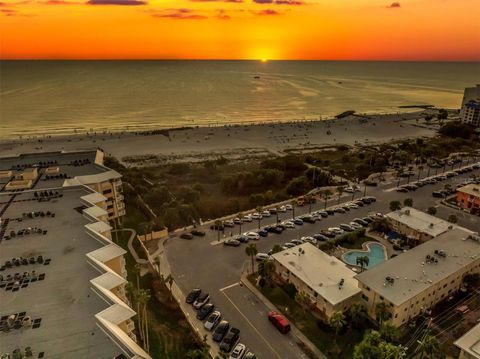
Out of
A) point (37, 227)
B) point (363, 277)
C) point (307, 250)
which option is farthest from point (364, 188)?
→ point (37, 227)

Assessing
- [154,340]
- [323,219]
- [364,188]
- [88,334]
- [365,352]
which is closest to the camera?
[88,334]

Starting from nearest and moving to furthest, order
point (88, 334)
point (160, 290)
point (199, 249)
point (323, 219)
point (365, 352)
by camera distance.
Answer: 1. point (88, 334)
2. point (365, 352)
3. point (160, 290)
4. point (199, 249)
5. point (323, 219)

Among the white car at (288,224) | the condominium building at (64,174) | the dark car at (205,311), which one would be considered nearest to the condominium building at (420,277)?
the dark car at (205,311)

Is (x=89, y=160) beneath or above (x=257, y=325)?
above

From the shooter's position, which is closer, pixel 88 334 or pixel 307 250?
pixel 88 334

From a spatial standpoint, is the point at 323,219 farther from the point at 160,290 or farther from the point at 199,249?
the point at 160,290

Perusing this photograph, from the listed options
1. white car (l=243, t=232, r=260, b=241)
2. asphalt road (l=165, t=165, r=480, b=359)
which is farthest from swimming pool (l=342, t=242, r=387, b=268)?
white car (l=243, t=232, r=260, b=241)
